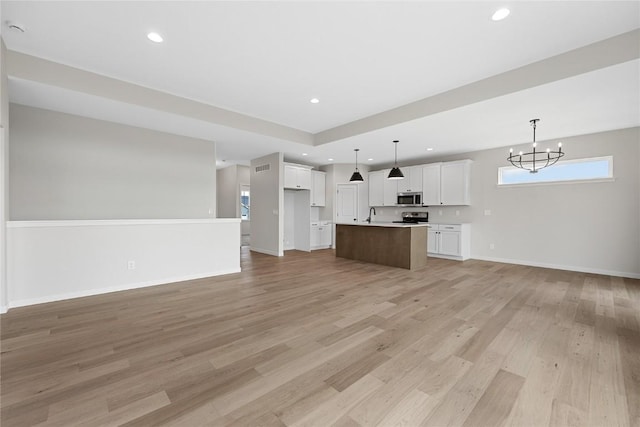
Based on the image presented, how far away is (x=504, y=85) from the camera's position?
11.2ft

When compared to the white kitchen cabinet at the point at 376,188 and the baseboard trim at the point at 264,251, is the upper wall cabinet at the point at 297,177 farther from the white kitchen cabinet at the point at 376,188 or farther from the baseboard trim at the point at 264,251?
the white kitchen cabinet at the point at 376,188

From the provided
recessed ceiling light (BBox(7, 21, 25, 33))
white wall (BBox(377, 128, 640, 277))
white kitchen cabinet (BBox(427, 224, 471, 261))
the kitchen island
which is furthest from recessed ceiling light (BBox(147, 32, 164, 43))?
white wall (BBox(377, 128, 640, 277))

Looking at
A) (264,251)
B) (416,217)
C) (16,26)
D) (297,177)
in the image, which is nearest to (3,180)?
(16,26)

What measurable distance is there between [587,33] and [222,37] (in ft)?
12.0

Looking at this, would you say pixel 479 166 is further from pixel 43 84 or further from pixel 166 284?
pixel 43 84

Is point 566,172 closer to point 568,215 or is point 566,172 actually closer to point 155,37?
point 568,215

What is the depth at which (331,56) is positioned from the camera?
10.1ft

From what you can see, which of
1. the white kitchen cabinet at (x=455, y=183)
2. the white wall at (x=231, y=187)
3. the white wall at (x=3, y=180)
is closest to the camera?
the white wall at (x=3, y=180)

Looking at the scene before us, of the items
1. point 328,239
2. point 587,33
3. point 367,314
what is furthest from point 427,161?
point 367,314

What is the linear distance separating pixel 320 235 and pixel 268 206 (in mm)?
2131

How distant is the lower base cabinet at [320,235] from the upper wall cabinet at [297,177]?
1294 mm

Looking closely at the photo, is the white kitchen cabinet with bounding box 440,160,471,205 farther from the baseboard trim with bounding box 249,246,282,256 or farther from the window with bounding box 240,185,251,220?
the window with bounding box 240,185,251,220

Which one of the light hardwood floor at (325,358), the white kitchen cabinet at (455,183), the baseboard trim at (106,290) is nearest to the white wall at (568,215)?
the white kitchen cabinet at (455,183)

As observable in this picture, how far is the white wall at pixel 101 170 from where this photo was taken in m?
3.98
